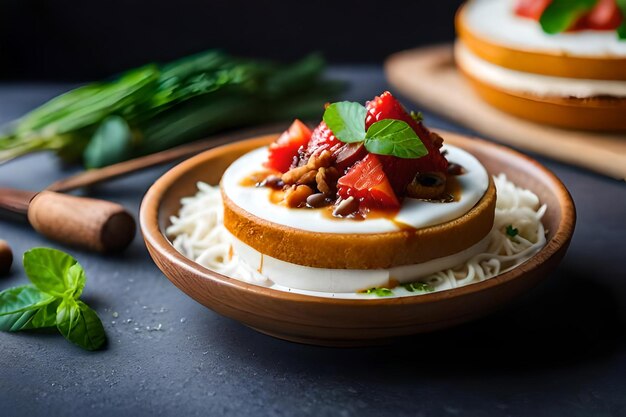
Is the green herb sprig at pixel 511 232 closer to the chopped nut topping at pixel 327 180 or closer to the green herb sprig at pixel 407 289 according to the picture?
the green herb sprig at pixel 407 289

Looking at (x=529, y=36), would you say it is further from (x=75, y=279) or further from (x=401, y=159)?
(x=75, y=279)

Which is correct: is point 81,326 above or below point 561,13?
below

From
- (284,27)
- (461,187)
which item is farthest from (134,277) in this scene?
(284,27)

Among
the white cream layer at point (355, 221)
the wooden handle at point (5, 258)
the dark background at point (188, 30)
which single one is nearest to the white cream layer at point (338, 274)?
the white cream layer at point (355, 221)

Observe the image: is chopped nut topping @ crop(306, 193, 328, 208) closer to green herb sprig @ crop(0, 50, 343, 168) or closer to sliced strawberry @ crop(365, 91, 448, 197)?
sliced strawberry @ crop(365, 91, 448, 197)

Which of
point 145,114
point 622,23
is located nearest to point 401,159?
point 622,23

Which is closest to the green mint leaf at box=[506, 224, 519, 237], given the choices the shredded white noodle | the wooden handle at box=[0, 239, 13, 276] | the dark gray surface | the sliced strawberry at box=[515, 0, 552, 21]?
the shredded white noodle

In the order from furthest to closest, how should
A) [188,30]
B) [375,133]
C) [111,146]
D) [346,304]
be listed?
[188,30] → [111,146] → [375,133] → [346,304]

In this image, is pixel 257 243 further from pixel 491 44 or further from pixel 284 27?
pixel 284 27

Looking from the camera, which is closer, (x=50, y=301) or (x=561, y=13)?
(x=50, y=301)
